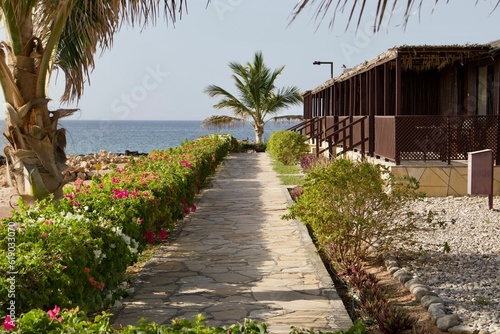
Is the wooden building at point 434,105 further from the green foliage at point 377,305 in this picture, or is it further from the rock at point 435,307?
the rock at point 435,307

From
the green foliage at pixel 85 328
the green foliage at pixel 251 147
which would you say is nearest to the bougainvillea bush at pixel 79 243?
the green foliage at pixel 85 328

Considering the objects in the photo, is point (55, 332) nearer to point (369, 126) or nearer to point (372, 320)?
point (372, 320)

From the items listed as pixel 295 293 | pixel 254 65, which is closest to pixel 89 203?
pixel 295 293

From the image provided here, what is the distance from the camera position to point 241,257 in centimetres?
789

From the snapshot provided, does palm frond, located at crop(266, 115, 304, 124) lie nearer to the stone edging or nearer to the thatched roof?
the thatched roof

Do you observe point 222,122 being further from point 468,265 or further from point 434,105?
point 468,265

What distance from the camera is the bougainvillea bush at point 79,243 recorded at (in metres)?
4.18

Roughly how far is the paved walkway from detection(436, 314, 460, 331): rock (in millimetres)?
805

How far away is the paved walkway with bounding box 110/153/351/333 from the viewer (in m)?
5.55

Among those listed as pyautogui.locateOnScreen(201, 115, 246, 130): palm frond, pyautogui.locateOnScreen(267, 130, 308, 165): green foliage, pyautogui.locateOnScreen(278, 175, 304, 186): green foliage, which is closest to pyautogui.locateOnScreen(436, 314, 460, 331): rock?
pyautogui.locateOnScreen(278, 175, 304, 186): green foliage

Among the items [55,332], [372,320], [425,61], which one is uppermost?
[425,61]

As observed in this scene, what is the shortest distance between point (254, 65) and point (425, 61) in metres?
23.6

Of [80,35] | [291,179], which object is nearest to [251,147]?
[291,179]

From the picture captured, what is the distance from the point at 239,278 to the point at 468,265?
109 inches
